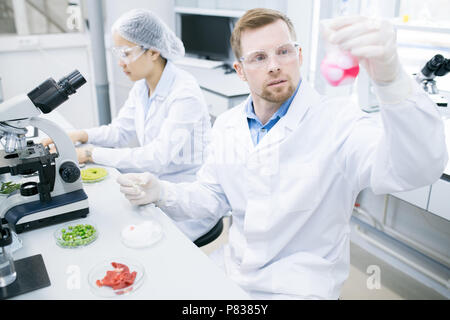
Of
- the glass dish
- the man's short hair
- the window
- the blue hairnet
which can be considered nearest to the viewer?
the glass dish

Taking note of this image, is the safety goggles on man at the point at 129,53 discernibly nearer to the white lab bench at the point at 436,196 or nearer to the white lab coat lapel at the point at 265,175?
the white lab coat lapel at the point at 265,175

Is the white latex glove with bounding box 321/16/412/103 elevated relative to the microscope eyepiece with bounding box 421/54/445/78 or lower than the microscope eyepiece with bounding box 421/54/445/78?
elevated

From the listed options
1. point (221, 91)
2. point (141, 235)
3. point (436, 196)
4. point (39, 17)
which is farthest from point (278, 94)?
point (39, 17)

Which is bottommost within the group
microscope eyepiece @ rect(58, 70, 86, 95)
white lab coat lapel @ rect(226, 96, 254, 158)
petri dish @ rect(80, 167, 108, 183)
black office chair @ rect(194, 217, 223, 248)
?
black office chair @ rect(194, 217, 223, 248)

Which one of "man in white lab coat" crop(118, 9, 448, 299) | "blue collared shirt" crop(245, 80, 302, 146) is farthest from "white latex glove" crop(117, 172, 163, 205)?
"blue collared shirt" crop(245, 80, 302, 146)

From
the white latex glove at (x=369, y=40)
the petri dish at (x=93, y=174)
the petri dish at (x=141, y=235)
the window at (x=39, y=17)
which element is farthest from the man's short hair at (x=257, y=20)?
the window at (x=39, y=17)

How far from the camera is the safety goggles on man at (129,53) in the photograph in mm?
1896

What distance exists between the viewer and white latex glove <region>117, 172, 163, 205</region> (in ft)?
4.33

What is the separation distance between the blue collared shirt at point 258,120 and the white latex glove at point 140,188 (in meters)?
0.38

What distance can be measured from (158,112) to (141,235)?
0.91 m

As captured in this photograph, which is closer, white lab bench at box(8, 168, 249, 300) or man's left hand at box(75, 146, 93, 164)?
white lab bench at box(8, 168, 249, 300)

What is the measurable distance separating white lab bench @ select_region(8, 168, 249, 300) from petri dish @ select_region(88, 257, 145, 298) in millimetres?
11

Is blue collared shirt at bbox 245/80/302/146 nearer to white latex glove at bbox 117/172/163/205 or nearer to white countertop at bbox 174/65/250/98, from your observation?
white latex glove at bbox 117/172/163/205
